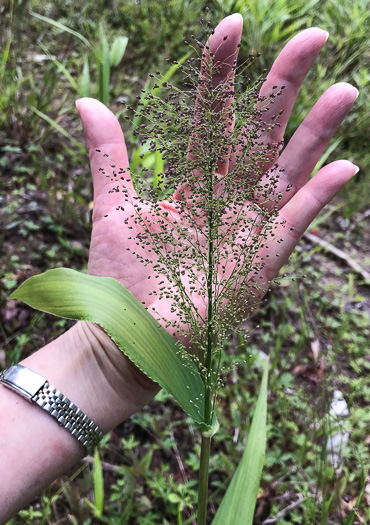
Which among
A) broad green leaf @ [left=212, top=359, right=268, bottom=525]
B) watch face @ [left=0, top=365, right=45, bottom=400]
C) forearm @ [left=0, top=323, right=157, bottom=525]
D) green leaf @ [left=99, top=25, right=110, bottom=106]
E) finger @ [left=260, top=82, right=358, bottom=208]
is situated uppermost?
green leaf @ [left=99, top=25, right=110, bottom=106]

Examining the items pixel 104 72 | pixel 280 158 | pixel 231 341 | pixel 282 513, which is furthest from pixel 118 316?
pixel 104 72

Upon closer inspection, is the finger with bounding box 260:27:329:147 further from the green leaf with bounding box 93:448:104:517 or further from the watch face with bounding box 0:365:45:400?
the green leaf with bounding box 93:448:104:517

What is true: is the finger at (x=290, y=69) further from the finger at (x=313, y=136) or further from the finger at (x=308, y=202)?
the finger at (x=308, y=202)

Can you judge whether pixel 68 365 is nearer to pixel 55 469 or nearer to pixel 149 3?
pixel 55 469

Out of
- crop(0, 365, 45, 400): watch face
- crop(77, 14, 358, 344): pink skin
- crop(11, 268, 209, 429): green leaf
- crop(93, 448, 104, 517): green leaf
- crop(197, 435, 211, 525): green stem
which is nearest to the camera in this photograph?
crop(11, 268, 209, 429): green leaf

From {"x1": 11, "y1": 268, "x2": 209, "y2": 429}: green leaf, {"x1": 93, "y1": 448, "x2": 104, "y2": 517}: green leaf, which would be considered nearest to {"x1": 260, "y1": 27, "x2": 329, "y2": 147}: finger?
{"x1": 11, "y1": 268, "x2": 209, "y2": 429}: green leaf

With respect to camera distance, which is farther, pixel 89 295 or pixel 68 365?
pixel 68 365

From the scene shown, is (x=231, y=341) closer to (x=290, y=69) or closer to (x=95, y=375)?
(x=95, y=375)

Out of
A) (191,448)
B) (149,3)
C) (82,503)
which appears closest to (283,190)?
(191,448)

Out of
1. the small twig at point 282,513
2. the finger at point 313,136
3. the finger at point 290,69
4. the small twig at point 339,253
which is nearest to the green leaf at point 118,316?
the finger at point 313,136
